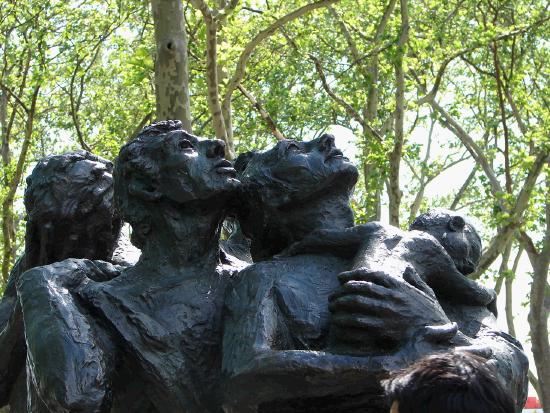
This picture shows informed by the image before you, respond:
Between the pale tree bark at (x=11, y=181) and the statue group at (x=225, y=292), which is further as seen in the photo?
→ the pale tree bark at (x=11, y=181)

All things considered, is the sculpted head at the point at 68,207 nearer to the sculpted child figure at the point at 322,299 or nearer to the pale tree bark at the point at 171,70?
the sculpted child figure at the point at 322,299

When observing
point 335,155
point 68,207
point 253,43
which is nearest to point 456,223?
point 335,155

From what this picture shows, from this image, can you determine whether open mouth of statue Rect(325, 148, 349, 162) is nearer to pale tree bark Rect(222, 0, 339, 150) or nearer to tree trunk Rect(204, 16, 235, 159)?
tree trunk Rect(204, 16, 235, 159)

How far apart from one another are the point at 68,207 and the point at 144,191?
453 millimetres

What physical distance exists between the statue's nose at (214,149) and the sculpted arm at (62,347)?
73 cm

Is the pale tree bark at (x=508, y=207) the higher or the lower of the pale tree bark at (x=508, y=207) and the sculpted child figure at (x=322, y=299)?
the higher

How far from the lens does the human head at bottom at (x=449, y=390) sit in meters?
2.12

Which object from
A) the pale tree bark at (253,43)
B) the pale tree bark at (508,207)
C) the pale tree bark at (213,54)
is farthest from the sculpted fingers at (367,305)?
the pale tree bark at (508,207)

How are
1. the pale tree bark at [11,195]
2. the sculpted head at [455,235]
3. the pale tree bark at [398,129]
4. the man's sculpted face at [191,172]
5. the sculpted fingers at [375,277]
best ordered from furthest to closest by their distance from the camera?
the pale tree bark at [11,195]
the pale tree bark at [398,129]
the sculpted head at [455,235]
the man's sculpted face at [191,172]
the sculpted fingers at [375,277]

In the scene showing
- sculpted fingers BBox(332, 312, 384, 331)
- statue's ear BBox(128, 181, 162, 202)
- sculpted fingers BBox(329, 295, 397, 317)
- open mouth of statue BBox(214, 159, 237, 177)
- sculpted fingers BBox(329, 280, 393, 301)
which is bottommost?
sculpted fingers BBox(332, 312, 384, 331)

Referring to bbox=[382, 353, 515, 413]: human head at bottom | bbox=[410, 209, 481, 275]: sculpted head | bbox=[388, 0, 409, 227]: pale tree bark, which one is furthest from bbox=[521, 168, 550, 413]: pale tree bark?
bbox=[382, 353, 515, 413]: human head at bottom

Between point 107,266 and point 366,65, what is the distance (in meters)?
13.6

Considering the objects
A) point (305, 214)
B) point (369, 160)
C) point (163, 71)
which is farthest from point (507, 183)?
point (305, 214)

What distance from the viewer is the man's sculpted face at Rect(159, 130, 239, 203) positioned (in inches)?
157
